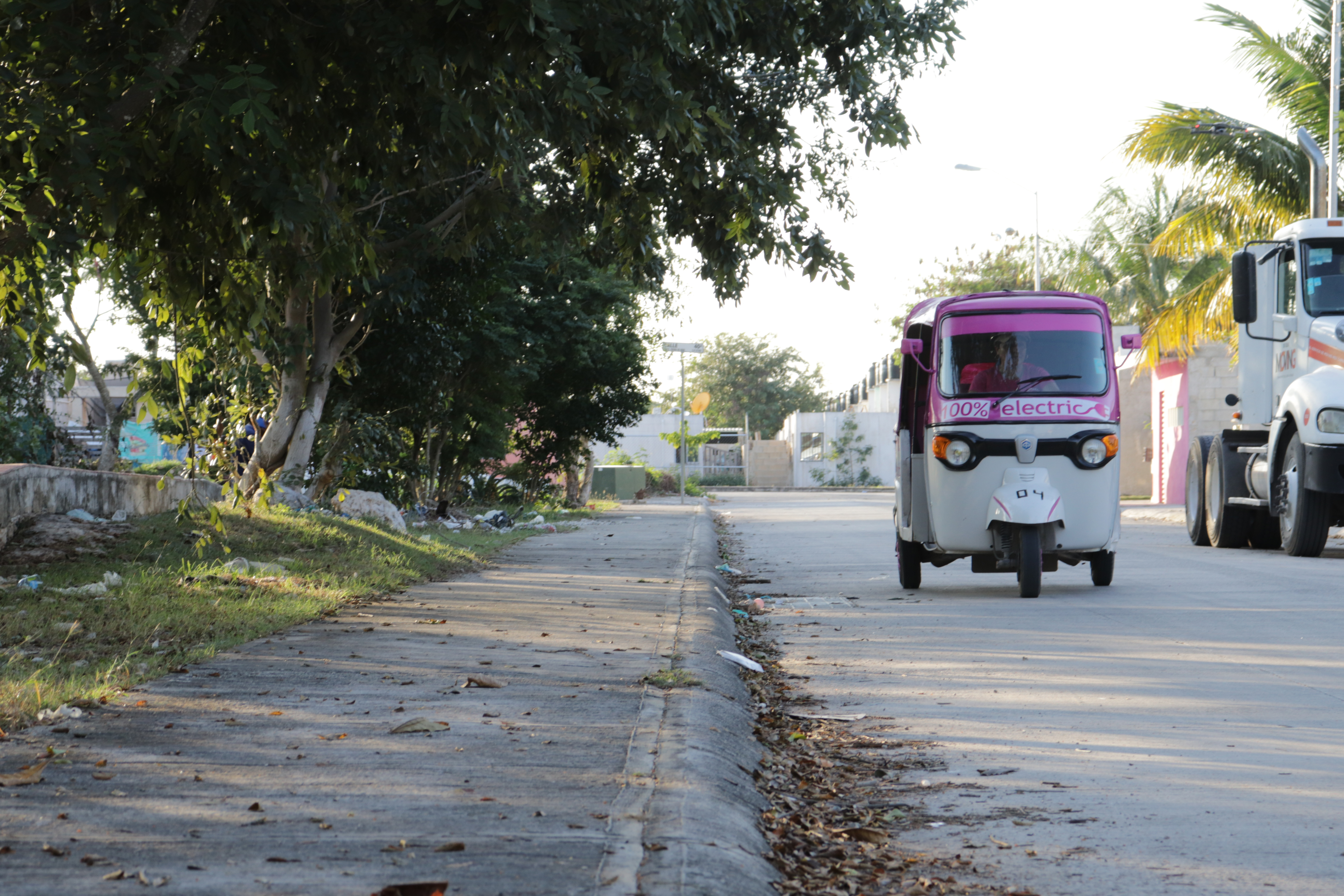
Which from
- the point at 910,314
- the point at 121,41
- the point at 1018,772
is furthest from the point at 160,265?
the point at 910,314

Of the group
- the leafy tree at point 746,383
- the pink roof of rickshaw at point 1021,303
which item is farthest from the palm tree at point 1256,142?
the leafy tree at point 746,383

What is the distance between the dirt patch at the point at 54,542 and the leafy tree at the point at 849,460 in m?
51.4

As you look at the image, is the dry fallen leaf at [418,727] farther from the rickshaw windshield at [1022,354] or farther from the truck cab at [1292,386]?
the truck cab at [1292,386]

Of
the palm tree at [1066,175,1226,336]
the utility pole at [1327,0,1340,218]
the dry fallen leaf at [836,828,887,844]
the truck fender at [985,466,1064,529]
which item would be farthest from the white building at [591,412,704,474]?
the dry fallen leaf at [836,828,887,844]

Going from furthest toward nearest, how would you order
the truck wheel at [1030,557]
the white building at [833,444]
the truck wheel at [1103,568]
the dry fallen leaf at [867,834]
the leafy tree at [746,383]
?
the leafy tree at [746,383]
the white building at [833,444]
the truck wheel at [1103,568]
the truck wheel at [1030,557]
the dry fallen leaf at [867,834]

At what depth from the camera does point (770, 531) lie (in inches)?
893

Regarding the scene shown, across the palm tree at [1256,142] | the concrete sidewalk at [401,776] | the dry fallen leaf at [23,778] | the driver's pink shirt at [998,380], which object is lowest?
the concrete sidewalk at [401,776]

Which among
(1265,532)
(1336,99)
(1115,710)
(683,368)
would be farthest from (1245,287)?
(683,368)

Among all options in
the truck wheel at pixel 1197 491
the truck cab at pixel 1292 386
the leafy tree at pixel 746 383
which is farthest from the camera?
the leafy tree at pixel 746 383

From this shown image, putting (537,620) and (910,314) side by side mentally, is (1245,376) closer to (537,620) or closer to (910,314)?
(910,314)

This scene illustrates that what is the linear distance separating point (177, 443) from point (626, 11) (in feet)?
29.1

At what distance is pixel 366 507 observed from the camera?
16031 mm

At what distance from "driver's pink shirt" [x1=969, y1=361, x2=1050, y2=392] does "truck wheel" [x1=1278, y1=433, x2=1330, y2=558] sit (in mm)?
5054

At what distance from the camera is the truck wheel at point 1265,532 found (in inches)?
666
